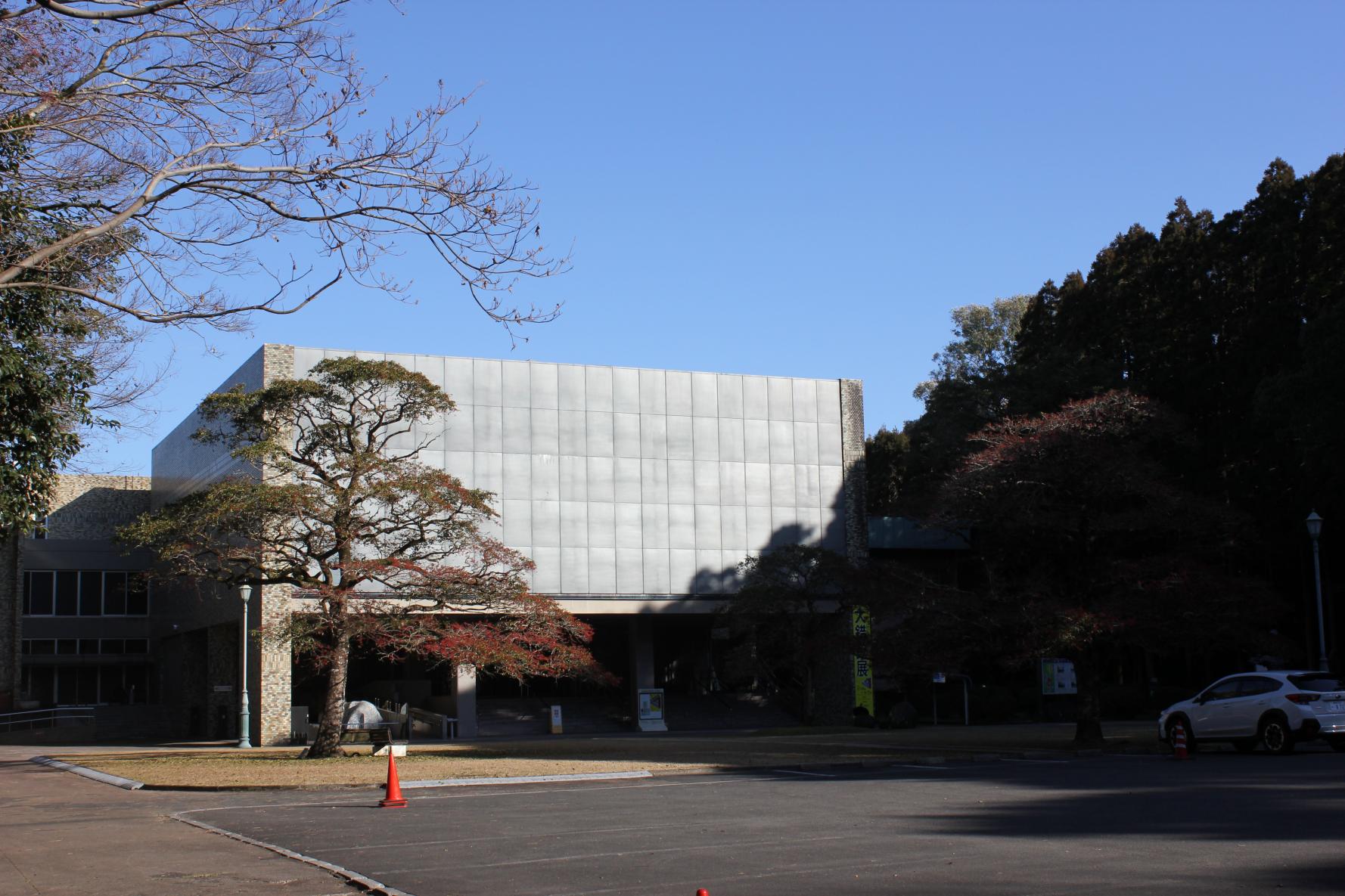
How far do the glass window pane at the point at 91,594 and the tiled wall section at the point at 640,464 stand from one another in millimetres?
22566

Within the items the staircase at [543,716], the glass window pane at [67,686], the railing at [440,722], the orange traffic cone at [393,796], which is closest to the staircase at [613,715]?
the staircase at [543,716]

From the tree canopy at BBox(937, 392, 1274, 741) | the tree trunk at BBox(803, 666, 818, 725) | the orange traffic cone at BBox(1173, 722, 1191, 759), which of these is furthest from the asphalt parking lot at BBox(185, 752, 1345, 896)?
the tree trunk at BBox(803, 666, 818, 725)

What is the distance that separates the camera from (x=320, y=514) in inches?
1171

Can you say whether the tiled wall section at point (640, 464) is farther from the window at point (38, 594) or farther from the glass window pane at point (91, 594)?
the window at point (38, 594)

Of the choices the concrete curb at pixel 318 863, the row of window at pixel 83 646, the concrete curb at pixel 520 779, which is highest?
the row of window at pixel 83 646

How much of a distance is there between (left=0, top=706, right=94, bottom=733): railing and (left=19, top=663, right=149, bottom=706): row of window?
20.5 feet

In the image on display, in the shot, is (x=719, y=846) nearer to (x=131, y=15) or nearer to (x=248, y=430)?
(x=131, y=15)

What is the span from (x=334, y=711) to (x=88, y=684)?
112 ft

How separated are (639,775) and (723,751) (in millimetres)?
5977

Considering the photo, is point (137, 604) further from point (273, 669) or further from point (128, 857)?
point (128, 857)

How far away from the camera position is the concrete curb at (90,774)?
2296 centimetres

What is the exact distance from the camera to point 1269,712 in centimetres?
2366

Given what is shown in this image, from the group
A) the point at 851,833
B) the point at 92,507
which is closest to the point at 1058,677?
the point at 851,833

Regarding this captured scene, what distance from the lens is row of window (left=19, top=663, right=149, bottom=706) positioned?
188 feet
